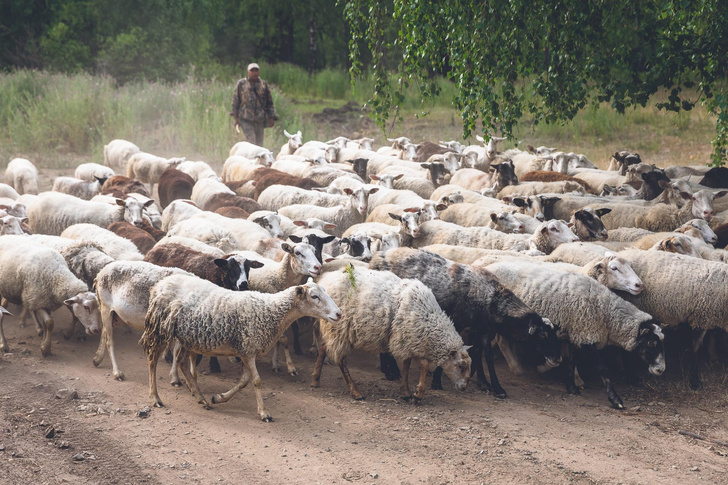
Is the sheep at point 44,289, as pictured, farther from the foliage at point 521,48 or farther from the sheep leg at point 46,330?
the foliage at point 521,48

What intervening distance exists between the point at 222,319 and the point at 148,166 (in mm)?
8782

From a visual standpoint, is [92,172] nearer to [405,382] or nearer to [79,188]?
[79,188]

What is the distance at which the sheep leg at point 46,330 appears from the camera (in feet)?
23.1

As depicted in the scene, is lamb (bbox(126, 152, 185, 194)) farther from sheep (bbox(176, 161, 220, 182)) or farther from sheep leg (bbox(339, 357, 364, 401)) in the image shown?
sheep leg (bbox(339, 357, 364, 401))

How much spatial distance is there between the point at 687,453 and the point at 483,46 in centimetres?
486

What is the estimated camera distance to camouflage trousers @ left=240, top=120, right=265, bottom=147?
51.4 feet

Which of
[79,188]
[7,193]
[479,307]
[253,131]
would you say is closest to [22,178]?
[79,188]

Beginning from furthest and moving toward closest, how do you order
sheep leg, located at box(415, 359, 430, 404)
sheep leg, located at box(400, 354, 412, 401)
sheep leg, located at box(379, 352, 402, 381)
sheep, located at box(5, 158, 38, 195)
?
sheep, located at box(5, 158, 38, 195) → sheep leg, located at box(379, 352, 402, 381) → sheep leg, located at box(400, 354, 412, 401) → sheep leg, located at box(415, 359, 430, 404)

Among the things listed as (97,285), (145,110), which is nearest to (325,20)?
(145,110)

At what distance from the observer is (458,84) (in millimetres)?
8383

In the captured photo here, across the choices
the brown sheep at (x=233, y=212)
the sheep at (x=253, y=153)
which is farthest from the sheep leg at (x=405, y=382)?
the sheep at (x=253, y=153)

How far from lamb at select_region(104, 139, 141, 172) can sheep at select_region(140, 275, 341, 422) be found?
962 cm

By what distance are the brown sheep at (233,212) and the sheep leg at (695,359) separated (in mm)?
5658

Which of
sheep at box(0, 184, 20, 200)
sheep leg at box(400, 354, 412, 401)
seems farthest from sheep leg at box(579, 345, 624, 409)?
sheep at box(0, 184, 20, 200)
